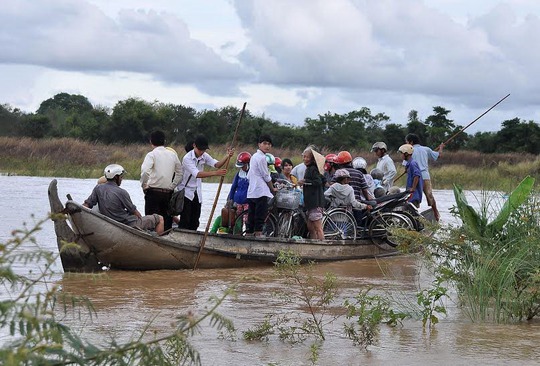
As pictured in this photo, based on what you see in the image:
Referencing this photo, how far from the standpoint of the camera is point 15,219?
66.3 ft

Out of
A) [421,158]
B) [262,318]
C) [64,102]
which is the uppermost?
[64,102]

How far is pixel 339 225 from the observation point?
14.1m

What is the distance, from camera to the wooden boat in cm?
1108

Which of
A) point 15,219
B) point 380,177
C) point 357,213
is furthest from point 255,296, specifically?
point 15,219

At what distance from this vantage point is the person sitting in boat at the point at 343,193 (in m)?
13.6

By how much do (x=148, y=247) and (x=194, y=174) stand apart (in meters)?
1.26

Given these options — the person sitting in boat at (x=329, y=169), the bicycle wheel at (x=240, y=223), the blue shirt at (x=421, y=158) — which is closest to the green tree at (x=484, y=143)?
the blue shirt at (x=421, y=158)

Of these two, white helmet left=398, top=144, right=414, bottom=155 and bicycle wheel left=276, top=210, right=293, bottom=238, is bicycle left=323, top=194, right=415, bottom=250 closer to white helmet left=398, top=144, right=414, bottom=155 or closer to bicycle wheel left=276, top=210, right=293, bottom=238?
bicycle wheel left=276, top=210, right=293, bottom=238

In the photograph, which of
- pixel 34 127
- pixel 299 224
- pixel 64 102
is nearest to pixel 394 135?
pixel 34 127

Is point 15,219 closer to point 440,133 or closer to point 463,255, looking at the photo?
point 463,255

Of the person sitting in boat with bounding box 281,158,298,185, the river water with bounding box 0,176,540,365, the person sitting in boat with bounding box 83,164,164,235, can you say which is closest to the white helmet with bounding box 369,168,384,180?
the person sitting in boat with bounding box 281,158,298,185

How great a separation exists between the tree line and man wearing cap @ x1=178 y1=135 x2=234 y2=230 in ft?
109

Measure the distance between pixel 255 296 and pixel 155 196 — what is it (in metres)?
2.45

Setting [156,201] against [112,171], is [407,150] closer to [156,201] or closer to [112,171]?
[156,201]
